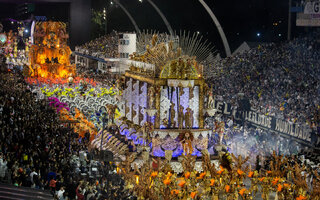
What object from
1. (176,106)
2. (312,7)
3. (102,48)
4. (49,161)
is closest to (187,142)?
(176,106)

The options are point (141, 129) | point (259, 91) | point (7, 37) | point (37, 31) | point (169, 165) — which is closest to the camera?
point (169, 165)

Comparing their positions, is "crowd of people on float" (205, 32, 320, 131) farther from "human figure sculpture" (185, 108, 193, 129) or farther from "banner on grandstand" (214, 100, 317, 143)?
"human figure sculpture" (185, 108, 193, 129)

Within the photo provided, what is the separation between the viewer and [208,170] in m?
18.6

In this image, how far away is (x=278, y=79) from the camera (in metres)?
33.0

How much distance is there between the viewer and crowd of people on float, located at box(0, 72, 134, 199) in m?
16.0

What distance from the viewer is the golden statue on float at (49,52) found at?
44.8m

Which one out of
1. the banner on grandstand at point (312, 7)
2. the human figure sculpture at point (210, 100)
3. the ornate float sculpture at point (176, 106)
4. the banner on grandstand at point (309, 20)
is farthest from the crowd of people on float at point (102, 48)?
the human figure sculpture at point (210, 100)

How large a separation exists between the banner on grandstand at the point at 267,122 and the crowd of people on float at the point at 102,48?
1663 centimetres

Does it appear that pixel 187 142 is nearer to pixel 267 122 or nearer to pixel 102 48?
pixel 267 122

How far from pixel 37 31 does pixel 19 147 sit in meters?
28.0

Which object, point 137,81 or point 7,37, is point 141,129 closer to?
point 137,81

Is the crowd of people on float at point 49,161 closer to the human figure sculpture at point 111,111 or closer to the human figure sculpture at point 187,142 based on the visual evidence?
the human figure sculpture at point 111,111

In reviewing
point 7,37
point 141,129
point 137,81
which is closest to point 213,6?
point 7,37

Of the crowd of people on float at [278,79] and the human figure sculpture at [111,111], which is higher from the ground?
the crowd of people on float at [278,79]
